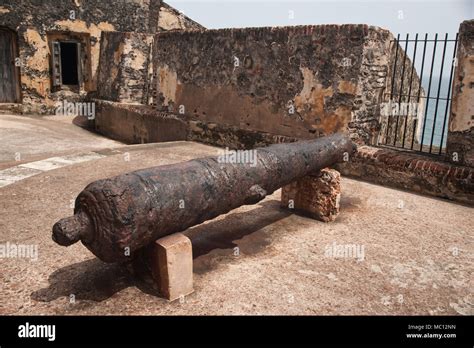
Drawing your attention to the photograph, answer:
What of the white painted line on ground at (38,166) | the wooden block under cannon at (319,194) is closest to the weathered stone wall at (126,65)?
the white painted line on ground at (38,166)

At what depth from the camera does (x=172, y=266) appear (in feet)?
8.78

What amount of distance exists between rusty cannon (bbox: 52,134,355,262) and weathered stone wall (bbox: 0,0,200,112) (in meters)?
9.40

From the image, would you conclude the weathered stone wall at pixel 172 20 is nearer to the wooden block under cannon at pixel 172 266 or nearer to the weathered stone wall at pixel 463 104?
the weathered stone wall at pixel 463 104

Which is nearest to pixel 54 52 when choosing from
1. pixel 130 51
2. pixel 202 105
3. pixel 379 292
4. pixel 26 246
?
pixel 130 51

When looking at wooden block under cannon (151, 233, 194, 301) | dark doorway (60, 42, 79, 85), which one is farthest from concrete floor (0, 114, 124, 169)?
wooden block under cannon (151, 233, 194, 301)

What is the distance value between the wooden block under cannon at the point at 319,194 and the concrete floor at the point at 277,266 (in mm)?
142

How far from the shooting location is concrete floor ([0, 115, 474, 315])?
273cm

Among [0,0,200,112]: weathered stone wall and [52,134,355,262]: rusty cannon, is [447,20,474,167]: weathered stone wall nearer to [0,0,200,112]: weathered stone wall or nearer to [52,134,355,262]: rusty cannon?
[52,134,355,262]: rusty cannon

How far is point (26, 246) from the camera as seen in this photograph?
357 cm

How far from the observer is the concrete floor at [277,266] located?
107 inches

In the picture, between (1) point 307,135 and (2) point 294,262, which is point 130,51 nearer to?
(1) point 307,135
